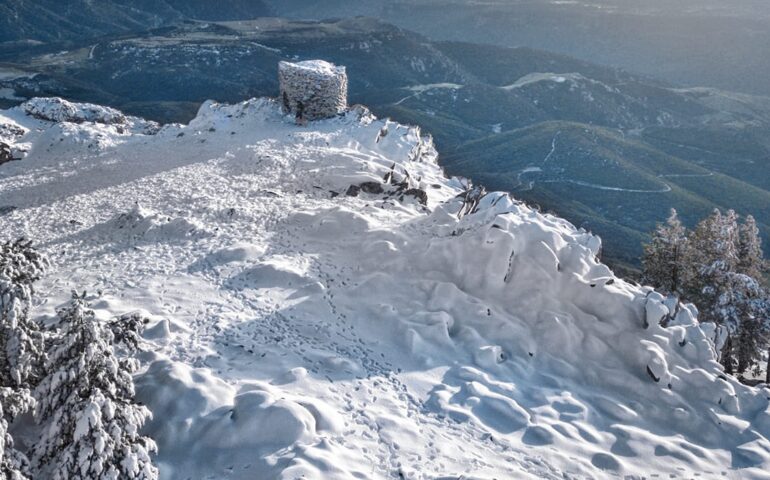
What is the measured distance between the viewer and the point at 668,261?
1201 inches

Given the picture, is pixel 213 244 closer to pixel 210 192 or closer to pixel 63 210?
pixel 210 192

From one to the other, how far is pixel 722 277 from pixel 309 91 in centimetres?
2893

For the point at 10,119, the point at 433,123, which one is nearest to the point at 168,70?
the point at 433,123

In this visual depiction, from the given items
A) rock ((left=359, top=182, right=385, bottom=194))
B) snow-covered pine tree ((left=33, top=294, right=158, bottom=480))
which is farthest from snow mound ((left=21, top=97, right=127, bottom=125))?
snow-covered pine tree ((left=33, top=294, right=158, bottom=480))

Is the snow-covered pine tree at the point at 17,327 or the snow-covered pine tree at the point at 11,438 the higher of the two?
the snow-covered pine tree at the point at 17,327

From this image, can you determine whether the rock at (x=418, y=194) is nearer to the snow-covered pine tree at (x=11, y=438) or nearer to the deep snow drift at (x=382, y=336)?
the deep snow drift at (x=382, y=336)

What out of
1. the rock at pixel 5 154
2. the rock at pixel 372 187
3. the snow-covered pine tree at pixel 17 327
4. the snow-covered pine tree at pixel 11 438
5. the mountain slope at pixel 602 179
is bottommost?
the mountain slope at pixel 602 179

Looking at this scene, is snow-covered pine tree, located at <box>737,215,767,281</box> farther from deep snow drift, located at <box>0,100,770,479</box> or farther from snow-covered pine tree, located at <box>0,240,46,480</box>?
snow-covered pine tree, located at <box>0,240,46,480</box>

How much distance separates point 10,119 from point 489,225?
129ft

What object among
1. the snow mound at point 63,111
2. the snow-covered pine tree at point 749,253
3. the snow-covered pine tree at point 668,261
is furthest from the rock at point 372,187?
the snow mound at point 63,111

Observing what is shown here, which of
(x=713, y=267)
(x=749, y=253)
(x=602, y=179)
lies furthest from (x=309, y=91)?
(x=602, y=179)

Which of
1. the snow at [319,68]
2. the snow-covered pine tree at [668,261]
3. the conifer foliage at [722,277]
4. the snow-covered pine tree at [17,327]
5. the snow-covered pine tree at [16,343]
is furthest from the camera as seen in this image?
the snow at [319,68]

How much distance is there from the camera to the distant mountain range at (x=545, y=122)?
107 metres

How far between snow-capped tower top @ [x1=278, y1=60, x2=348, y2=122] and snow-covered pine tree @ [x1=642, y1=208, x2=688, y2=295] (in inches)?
935
